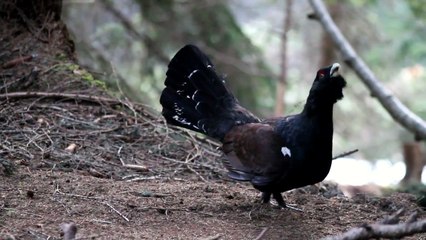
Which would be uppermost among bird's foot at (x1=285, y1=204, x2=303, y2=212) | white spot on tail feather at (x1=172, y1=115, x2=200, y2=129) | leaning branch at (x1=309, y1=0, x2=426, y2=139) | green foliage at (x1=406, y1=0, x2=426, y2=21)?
green foliage at (x1=406, y1=0, x2=426, y2=21)

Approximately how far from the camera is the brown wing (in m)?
5.02

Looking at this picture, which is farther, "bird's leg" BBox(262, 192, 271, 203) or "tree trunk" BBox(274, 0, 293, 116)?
"tree trunk" BBox(274, 0, 293, 116)

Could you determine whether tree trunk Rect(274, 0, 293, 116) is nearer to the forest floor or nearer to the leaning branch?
the leaning branch

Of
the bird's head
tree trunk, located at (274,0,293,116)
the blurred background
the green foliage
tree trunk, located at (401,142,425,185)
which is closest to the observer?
the bird's head

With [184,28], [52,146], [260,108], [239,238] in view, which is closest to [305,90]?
[260,108]

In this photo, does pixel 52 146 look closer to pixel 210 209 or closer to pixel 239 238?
pixel 210 209

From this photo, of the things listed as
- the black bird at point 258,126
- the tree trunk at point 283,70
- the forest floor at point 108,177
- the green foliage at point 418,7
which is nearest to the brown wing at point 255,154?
the black bird at point 258,126

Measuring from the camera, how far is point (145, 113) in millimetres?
7086

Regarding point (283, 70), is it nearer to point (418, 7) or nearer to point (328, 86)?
point (418, 7)

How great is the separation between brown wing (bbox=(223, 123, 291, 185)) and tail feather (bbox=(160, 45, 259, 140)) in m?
0.33

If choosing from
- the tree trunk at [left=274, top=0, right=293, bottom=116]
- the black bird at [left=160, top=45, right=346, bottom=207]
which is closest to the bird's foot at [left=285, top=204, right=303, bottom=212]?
the black bird at [left=160, top=45, right=346, bottom=207]

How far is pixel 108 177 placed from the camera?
18.6 feet

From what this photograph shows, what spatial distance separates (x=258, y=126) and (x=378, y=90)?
130 inches

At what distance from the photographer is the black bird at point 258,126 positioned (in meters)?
4.91
